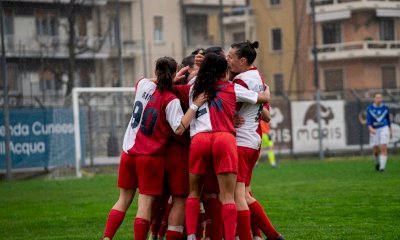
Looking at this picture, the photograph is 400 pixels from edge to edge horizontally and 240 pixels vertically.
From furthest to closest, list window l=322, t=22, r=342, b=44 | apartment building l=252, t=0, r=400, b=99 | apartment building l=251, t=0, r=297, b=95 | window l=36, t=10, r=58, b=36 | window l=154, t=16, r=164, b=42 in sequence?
window l=322, t=22, r=342, b=44 < apartment building l=252, t=0, r=400, b=99 < apartment building l=251, t=0, r=297, b=95 < window l=154, t=16, r=164, b=42 < window l=36, t=10, r=58, b=36

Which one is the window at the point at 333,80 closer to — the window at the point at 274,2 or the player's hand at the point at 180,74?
the window at the point at 274,2

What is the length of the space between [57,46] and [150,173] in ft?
72.7

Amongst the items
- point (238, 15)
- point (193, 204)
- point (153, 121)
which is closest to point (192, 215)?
point (193, 204)

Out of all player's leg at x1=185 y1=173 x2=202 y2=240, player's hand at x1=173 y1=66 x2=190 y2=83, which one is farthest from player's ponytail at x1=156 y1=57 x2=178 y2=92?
player's leg at x1=185 y1=173 x2=202 y2=240

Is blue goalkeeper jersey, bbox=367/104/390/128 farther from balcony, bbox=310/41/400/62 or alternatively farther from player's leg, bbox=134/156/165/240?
balcony, bbox=310/41/400/62

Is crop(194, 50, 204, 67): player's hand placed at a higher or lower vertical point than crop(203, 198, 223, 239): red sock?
A: higher

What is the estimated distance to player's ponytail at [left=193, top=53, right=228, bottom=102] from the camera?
8.28 meters

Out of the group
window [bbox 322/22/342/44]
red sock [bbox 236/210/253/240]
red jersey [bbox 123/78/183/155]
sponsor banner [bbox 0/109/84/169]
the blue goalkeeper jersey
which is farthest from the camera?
window [bbox 322/22/342/44]

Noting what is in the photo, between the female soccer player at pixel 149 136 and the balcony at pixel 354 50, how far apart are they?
3013cm

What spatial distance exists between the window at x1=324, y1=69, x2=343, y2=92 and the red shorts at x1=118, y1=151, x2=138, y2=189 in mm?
28434

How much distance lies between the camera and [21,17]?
2922cm

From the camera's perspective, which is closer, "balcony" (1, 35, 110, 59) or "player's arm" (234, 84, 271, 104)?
"player's arm" (234, 84, 271, 104)

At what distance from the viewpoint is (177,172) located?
852 cm

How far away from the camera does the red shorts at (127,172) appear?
28.1 feet
